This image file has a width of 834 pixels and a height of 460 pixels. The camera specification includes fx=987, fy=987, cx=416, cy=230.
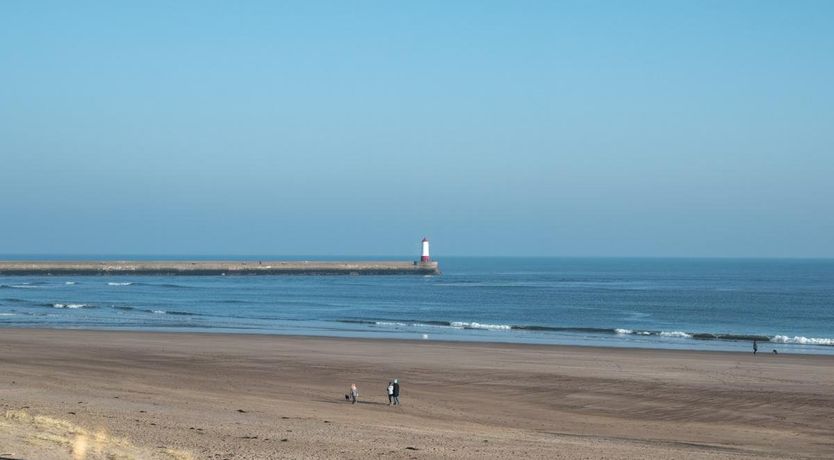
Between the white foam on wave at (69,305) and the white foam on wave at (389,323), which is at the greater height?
the white foam on wave at (69,305)

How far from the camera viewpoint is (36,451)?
1557 cm

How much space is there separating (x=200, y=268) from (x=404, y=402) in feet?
419

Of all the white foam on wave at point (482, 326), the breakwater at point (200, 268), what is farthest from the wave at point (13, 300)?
the breakwater at point (200, 268)

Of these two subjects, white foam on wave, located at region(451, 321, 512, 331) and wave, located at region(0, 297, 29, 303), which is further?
wave, located at region(0, 297, 29, 303)

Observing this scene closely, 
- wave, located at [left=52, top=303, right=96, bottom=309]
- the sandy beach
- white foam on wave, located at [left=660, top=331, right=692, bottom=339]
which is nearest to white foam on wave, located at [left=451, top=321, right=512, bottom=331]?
white foam on wave, located at [left=660, top=331, right=692, bottom=339]

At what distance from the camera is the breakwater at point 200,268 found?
14200 centimetres

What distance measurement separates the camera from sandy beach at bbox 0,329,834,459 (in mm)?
18516

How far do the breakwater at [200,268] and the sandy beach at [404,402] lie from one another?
103287 mm

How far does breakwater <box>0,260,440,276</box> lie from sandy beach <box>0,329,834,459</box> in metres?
103

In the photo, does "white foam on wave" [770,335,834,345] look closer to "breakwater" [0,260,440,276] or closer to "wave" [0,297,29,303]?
"wave" [0,297,29,303]

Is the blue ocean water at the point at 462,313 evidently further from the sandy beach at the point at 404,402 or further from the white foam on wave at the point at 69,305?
the sandy beach at the point at 404,402

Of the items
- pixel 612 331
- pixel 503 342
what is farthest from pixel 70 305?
pixel 612 331

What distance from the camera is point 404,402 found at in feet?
88.2

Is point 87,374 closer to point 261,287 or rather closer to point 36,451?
point 36,451
